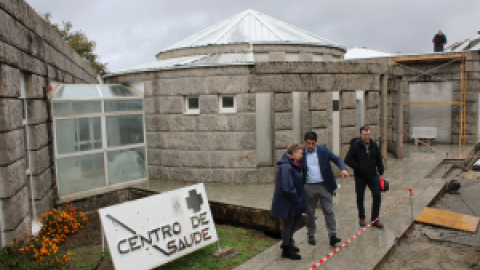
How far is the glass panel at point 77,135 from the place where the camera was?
8.98 metres

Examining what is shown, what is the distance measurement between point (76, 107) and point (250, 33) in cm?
729

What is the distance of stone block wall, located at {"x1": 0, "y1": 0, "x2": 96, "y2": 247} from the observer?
543cm

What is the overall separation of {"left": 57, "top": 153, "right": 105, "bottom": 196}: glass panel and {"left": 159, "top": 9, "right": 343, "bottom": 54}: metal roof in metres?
5.92

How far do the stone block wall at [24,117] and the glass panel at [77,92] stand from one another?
309 millimetres

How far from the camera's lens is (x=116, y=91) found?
10.8 meters

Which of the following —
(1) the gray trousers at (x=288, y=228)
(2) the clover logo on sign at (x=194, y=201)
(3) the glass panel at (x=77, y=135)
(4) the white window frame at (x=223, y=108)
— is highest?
(4) the white window frame at (x=223, y=108)

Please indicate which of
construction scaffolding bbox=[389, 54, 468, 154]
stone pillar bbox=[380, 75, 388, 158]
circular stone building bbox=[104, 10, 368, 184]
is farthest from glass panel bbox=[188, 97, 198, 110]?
construction scaffolding bbox=[389, 54, 468, 154]

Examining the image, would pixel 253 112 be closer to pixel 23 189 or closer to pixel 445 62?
pixel 23 189

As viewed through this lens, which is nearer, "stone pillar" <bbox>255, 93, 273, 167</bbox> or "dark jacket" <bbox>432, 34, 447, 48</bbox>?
"stone pillar" <bbox>255, 93, 273, 167</bbox>

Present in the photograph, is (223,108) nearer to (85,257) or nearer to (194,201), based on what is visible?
(194,201)

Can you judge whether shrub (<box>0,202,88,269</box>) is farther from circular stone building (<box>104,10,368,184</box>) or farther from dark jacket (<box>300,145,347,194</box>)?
circular stone building (<box>104,10,368,184</box>)

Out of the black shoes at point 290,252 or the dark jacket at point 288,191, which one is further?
the black shoes at point 290,252

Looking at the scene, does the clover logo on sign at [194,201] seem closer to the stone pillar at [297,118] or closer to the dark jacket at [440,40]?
the stone pillar at [297,118]

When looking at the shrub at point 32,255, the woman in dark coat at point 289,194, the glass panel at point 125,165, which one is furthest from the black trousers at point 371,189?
the glass panel at point 125,165
